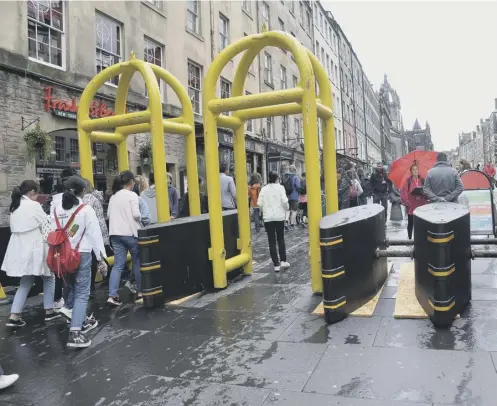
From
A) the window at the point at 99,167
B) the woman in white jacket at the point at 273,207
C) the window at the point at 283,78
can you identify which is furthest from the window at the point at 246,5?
the woman in white jacket at the point at 273,207

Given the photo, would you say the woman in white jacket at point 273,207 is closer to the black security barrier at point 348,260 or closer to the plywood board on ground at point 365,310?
the black security barrier at point 348,260

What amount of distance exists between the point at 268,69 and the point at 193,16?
8.18 metres

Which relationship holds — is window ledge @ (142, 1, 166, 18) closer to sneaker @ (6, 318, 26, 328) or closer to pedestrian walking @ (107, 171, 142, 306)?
pedestrian walking @ (107, 171, 142, 306)

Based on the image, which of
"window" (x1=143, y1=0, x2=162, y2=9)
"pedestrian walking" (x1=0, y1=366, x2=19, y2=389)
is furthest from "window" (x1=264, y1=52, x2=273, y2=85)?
"pedestrian walking" (x1=0, y1=366, x2=19, y2=389)

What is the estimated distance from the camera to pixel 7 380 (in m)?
3.63

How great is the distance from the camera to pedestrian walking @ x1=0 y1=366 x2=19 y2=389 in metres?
3.60

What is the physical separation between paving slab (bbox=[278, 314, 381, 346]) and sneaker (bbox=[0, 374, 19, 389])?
2.29 metres

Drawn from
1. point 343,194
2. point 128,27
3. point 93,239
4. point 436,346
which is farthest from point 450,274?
point 128,27

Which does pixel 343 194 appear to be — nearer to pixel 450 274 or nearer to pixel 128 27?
pixel 450 274

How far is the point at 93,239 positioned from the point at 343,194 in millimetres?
7898

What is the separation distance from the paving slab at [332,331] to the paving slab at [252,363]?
7.2 inches

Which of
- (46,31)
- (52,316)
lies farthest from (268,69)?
(52,316)

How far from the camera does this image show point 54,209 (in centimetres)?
491

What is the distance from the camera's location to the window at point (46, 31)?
37.7ft
